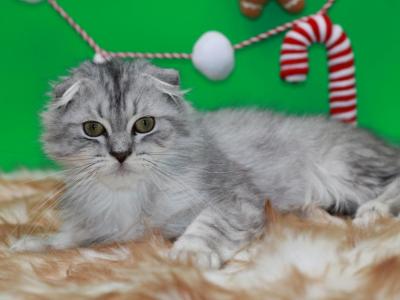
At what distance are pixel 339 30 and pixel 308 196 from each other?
0.77 meters

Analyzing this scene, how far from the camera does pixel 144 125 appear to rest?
1.57 m

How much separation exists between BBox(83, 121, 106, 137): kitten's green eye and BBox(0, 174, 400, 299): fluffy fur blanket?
0.30 m

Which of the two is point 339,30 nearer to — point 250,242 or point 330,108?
point 330,108

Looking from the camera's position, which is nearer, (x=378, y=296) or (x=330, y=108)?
(x=378, y=296)

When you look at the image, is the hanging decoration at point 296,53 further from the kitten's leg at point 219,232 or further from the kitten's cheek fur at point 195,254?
the kitten's cheek fur at point 195,254

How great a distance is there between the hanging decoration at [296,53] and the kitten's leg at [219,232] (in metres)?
0.80

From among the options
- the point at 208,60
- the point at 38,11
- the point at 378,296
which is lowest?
the point at 378,296

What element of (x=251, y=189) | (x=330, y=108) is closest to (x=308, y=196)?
(x=251, y=189)

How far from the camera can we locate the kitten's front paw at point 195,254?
134 cm

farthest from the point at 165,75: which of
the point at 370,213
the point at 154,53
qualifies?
the point at 154,53

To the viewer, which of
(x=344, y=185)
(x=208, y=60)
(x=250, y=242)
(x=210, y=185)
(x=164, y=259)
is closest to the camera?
(x=164, y=259)

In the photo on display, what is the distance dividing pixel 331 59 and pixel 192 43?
57 cm

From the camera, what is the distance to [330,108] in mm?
2473

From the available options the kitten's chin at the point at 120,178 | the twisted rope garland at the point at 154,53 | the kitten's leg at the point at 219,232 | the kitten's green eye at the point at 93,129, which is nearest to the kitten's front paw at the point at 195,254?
the kitten's leg at the point at 219,232
